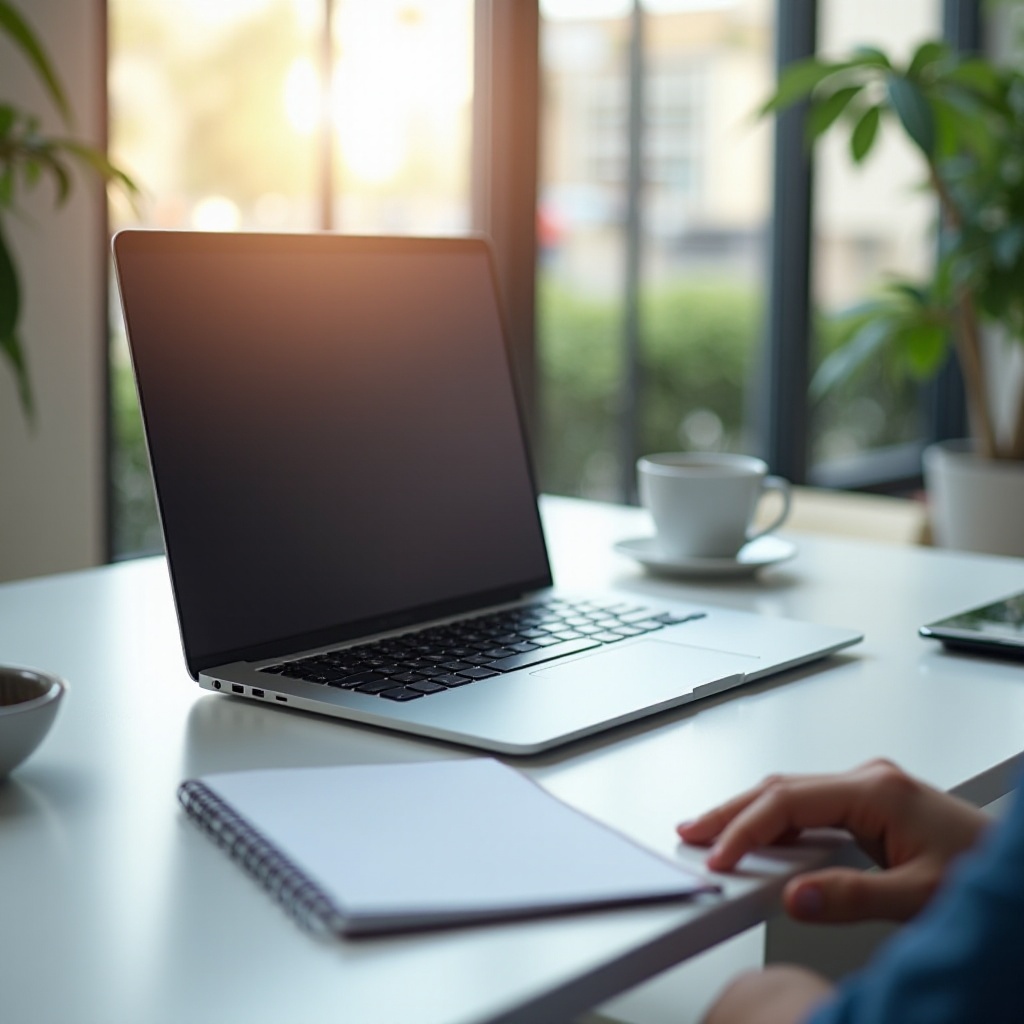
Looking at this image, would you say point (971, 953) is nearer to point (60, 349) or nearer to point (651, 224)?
point (60, 349)

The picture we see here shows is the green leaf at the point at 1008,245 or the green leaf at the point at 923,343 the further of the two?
the green leaf at the point at 923,343

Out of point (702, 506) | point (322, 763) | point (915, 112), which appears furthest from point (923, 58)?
point (322, 763)

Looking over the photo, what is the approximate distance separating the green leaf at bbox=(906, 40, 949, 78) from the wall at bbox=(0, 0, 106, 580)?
146 centimetres

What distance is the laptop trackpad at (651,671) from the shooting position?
0.87 meters

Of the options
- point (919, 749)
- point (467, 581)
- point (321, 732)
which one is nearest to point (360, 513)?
point (467, 581)

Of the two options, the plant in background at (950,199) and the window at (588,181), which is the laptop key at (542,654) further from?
the plant in background at (950,199)

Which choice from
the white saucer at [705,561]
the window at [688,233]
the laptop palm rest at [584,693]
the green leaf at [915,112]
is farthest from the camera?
the window at [688,233]

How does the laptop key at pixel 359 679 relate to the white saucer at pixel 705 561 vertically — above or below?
above

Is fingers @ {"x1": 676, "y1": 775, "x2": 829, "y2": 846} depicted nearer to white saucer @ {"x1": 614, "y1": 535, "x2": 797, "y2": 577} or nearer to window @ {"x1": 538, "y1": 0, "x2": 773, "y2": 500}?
white saucer @ {"x1": 614, "y1": 535, "x2": 797, "y2": 577}

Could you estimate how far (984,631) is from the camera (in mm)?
1012

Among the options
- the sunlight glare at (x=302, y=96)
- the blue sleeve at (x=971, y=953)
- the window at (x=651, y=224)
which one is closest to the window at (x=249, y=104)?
the sunlight glare at (x=302, y=96)

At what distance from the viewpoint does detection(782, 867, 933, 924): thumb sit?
612mm

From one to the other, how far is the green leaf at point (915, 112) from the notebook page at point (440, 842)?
210 centimetres

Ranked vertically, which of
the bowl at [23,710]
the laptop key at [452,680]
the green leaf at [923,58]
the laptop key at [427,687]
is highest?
the green leaf at [923,58]
